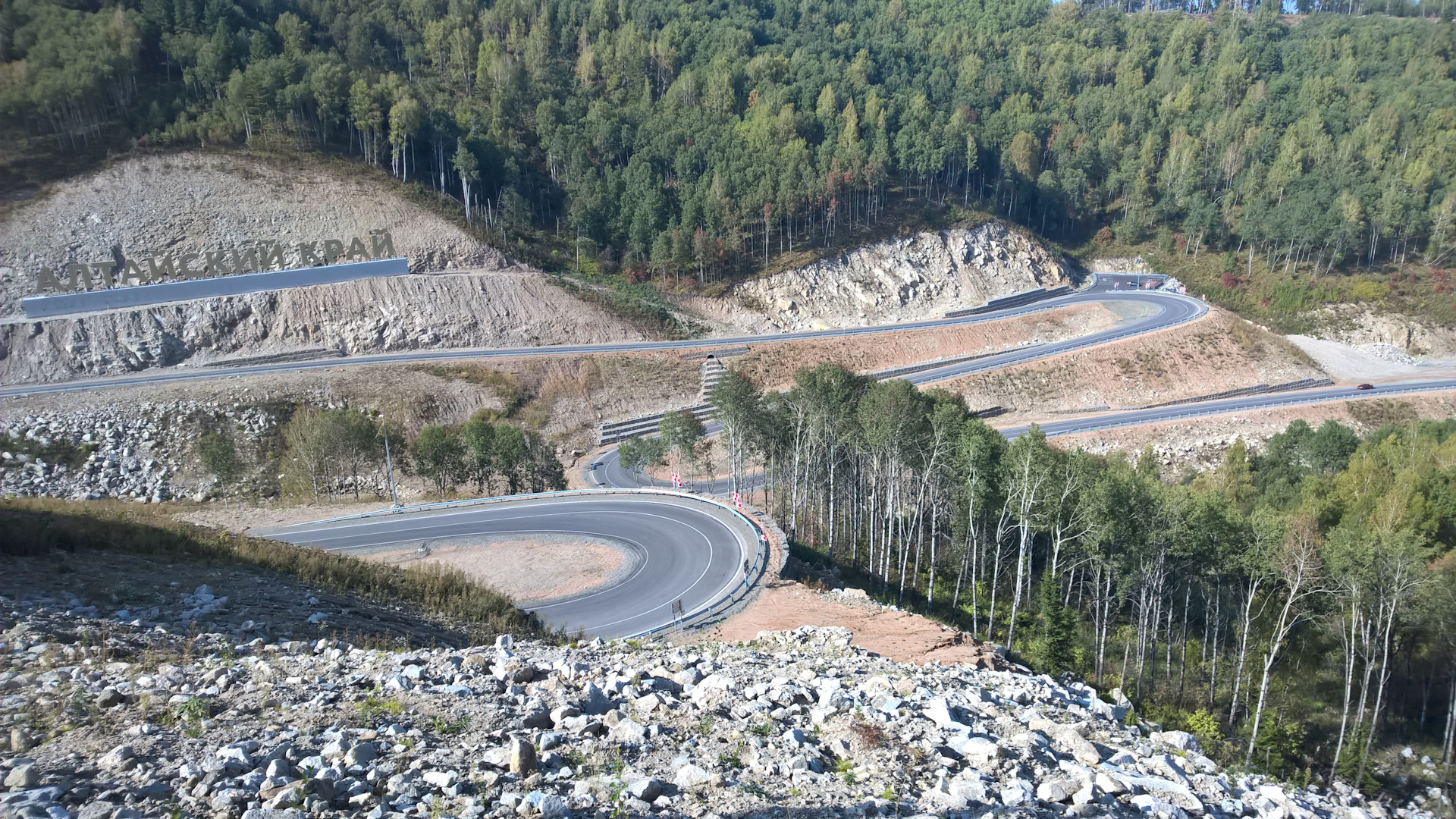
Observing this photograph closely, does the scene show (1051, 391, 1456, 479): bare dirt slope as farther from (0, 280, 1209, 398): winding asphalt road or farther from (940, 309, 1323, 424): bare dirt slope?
(0, 280, 1209, 398): winding asphalt road

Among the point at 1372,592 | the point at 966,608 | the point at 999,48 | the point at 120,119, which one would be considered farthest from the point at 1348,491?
the point at 999,48

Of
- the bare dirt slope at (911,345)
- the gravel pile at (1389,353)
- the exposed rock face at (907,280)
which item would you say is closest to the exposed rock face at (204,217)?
the exposed rock face at (907,280)

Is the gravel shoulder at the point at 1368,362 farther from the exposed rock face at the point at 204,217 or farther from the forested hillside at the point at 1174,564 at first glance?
the exposed rock face at the point at 204,217

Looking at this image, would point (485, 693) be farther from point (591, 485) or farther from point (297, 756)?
point (591, 485)

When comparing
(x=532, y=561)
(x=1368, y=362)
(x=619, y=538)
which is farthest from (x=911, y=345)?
(x=532, y=561)

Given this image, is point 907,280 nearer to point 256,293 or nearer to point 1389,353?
point 1389,353
